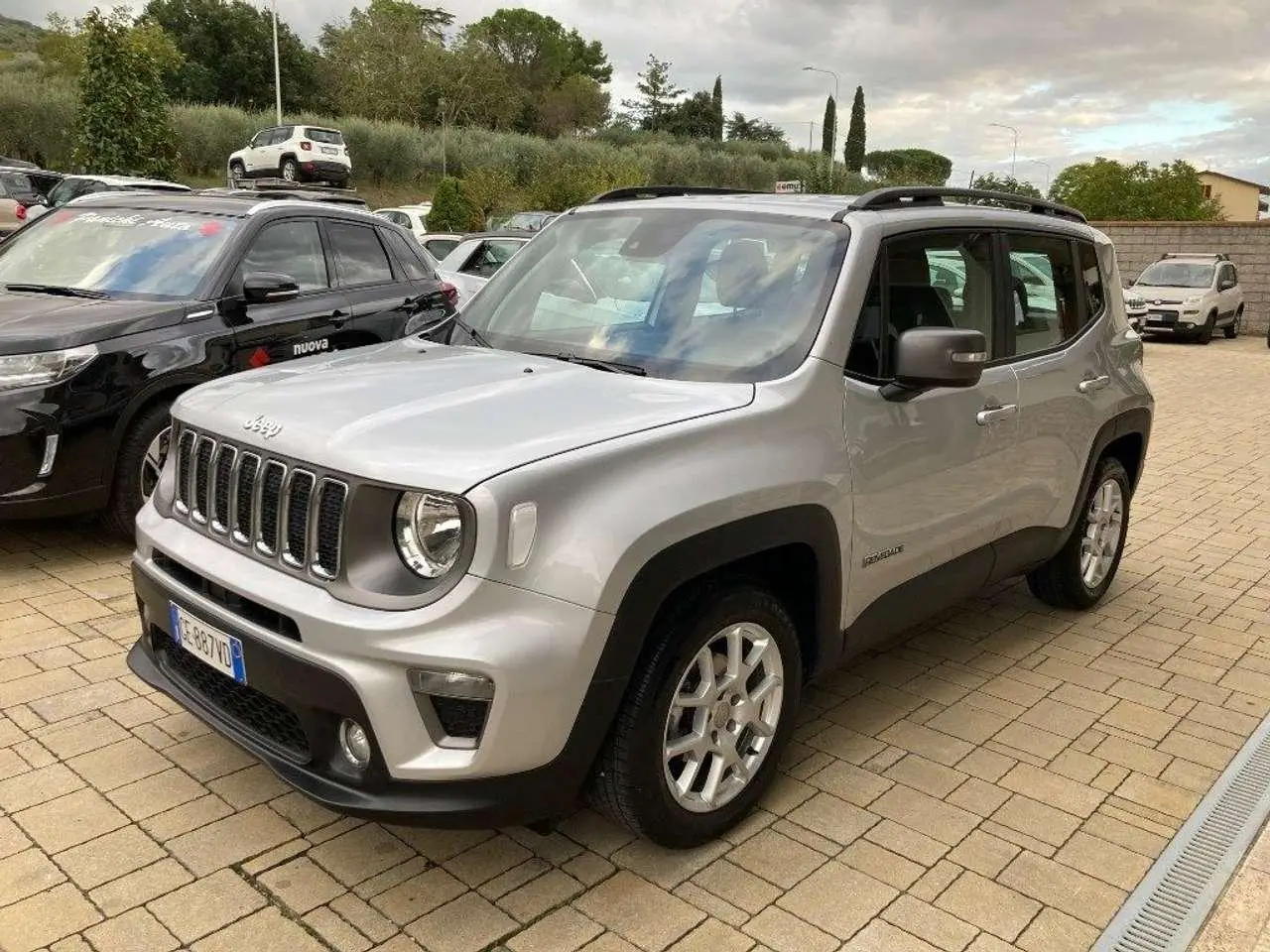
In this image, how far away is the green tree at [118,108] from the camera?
26.5 m

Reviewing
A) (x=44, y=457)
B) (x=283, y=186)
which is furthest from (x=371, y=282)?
(x=283, y=186)

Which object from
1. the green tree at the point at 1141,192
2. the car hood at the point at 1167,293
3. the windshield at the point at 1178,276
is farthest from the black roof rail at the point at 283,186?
the green tree at the point at 1141,192

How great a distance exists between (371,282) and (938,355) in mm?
4487

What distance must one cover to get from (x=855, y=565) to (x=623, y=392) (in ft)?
3.15

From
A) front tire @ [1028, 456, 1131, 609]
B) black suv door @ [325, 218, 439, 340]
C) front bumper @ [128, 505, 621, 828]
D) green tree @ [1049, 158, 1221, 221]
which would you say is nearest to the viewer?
front bumper @ [128, 505, 621, 828]

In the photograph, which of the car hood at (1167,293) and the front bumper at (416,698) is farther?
the car hood at (1167,293)

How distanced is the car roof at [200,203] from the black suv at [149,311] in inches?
0.6

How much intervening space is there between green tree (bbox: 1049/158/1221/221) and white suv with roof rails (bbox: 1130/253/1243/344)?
79.6 ft

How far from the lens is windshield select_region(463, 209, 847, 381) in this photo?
132 inches

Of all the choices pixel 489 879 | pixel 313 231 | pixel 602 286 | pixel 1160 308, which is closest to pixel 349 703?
pixel 489 879

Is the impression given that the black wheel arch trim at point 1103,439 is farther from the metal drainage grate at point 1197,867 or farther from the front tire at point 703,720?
the front tire at point 703,720

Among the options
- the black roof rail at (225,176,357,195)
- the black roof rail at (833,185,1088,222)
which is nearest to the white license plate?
the black roof rail at (833,185,1088,222)

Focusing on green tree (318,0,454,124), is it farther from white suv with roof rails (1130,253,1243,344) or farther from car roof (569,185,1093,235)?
car roof (569,185,1093,235)

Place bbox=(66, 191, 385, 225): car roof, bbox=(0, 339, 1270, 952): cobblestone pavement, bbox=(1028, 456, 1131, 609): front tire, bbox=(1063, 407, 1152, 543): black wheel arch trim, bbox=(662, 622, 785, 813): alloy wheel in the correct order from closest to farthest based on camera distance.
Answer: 1. bbox=(0, 339, 1270, 952): cobblestone pavement
2. bbox=(662, 622, 785, 813): alloy wheel
3. bbox=(1063, 407, 1152, 543): black wheel arch trim
4. bbox=(1028, 456, 1131, 609): front tire
5. bbox=(66, 191, 385, 225): car roof
